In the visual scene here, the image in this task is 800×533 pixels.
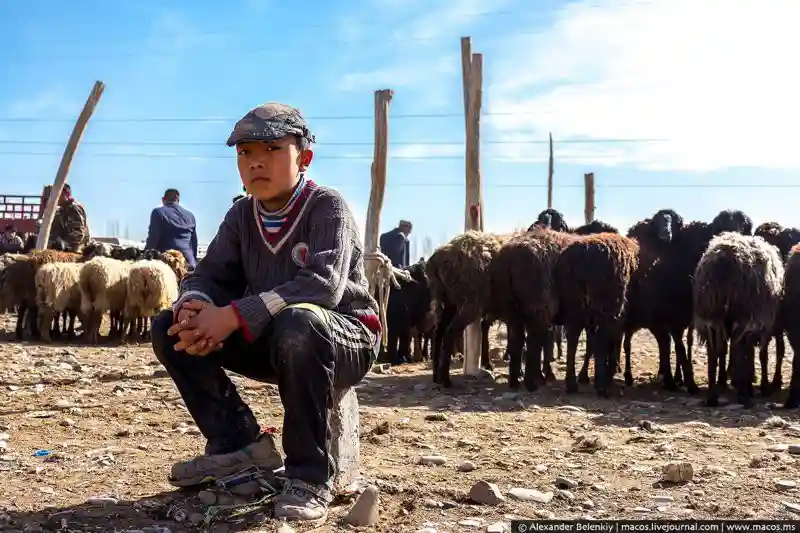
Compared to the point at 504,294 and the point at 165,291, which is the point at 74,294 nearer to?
the point at 165,291

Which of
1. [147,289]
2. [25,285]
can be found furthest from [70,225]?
[147,289]

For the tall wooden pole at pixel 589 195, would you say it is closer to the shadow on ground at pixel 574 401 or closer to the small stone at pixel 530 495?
the shadow on ground at pixel 574 401

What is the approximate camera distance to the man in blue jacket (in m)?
12.7

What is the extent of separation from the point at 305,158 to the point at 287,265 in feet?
1.74

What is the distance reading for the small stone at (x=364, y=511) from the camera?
10.7 ft

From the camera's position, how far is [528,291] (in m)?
8.30

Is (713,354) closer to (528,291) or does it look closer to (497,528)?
(528,291)

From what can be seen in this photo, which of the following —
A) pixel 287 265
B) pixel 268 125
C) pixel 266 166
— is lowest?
pixel 287 265

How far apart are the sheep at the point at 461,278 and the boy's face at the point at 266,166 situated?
4924mm

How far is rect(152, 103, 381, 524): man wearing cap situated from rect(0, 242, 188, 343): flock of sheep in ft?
26.8

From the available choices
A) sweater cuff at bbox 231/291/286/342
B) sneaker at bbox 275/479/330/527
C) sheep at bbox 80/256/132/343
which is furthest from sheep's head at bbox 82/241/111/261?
sneaker at bbox 275/479/330/527

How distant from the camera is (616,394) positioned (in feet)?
27.5

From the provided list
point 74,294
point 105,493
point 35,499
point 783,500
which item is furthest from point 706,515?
point 74,294

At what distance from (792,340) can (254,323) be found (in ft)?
20.2
